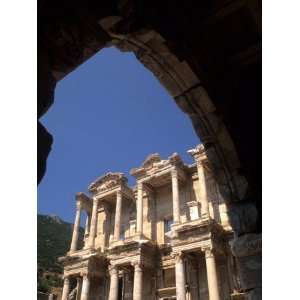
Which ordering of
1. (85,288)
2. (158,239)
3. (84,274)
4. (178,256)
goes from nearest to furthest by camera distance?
(178,256) → (85,288) → (84,274) → (158,239)

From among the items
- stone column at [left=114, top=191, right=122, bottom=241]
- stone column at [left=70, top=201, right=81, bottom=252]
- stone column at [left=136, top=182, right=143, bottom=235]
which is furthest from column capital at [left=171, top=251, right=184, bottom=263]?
stone column at [left=70, top=201, right=81, bottom=252]

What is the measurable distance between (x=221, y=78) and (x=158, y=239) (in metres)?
17.8

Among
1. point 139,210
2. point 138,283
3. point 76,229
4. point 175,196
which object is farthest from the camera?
point 76,229

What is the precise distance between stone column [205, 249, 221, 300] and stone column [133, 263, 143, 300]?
13.3 feet

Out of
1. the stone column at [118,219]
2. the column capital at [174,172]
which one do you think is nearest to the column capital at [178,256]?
the column capital at [174,172]

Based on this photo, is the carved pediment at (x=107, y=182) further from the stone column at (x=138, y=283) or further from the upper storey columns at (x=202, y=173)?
the stone column at (x=138, y=283)

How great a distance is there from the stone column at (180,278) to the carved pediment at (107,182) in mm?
7811

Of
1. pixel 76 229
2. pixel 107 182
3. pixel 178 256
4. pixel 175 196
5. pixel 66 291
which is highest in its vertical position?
pixel 107 182

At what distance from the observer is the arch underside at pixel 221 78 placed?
368 cm

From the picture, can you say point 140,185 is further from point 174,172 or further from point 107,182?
point 107,182

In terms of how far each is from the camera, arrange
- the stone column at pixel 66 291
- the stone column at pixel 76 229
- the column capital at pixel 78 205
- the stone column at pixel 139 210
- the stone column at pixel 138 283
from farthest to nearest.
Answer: the column capital at pixel 78 205
the stone column at pixel 76 229
the stone column at pixel 66 291
the stone column at pixel 139 210
the stone column at pixel 138 283

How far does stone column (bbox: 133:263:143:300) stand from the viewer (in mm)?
17641

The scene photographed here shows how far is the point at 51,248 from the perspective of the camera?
46.3 meters

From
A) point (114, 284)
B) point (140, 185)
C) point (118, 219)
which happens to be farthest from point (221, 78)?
point (118, 219)
